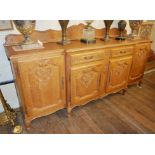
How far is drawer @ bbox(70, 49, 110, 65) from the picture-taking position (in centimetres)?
159

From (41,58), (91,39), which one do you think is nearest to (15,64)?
(41,58)

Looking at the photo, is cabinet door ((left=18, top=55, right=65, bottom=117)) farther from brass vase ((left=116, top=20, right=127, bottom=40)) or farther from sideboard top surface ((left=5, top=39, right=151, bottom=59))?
brass vase ((left=116, top=20, right=127, bottom=40))

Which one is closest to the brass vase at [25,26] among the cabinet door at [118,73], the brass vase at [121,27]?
the cabinet door at [118,73]

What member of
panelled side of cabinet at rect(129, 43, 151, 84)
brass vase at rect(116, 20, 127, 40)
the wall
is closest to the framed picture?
the wall

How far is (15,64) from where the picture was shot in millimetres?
1296

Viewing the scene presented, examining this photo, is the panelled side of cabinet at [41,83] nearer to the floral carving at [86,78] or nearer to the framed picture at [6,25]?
the floral carving at [86,78]

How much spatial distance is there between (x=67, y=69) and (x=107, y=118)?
87cm

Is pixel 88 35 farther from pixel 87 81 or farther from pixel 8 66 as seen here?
pixel 8 66

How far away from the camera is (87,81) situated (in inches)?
71.9

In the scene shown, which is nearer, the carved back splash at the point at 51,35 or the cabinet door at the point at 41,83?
the cabinet door at the point at 41,83

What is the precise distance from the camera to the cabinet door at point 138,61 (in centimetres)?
217

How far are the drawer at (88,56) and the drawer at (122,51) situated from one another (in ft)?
0.32
